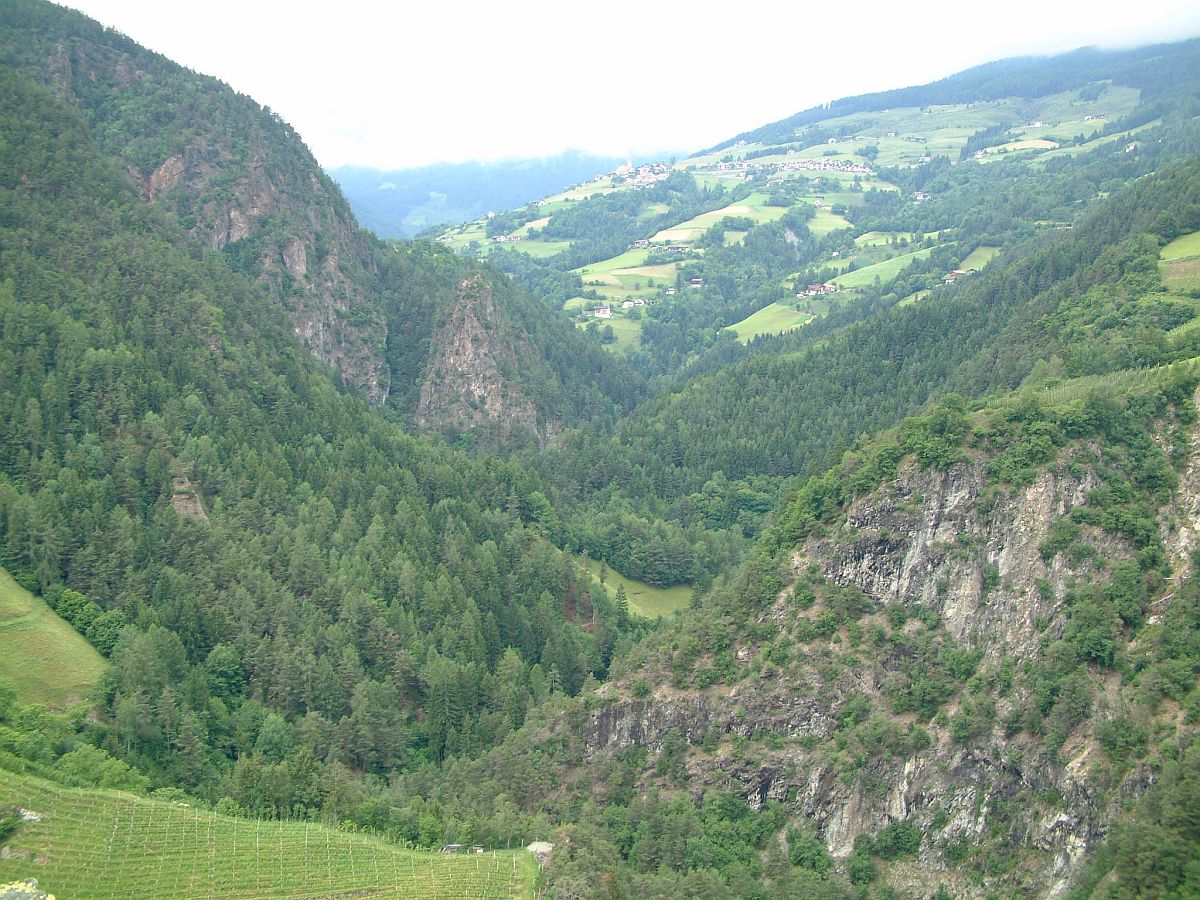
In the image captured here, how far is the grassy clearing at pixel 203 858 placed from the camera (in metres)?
61.5

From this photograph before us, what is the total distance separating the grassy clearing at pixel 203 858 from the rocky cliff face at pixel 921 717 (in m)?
20.9

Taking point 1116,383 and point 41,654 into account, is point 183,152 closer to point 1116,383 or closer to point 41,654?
point 41,654

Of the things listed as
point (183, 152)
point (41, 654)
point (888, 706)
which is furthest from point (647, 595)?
point (183, 152)

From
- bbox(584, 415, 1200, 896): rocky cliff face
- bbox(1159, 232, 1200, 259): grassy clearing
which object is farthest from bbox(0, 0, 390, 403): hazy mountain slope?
bbox(1159, 232, 1200, 259): grassy clearing

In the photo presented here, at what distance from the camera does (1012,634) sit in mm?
80188

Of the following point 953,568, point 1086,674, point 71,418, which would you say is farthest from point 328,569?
point 1086,674

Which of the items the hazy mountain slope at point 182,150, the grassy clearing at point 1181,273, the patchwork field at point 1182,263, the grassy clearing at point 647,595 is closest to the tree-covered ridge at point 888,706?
the grassy clearing at point 647,595

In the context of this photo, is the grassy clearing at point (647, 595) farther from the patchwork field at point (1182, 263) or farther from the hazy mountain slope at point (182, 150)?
the hazy mountain slope at point (182, 150)

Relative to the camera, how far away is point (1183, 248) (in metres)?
133

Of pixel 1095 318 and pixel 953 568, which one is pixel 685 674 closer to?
pixel 953 568

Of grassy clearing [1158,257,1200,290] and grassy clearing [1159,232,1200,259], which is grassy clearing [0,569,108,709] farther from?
grassy clearing [1159,232,1200,259]

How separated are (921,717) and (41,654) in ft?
221

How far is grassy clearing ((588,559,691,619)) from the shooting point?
439 ft

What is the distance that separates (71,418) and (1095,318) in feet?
364
